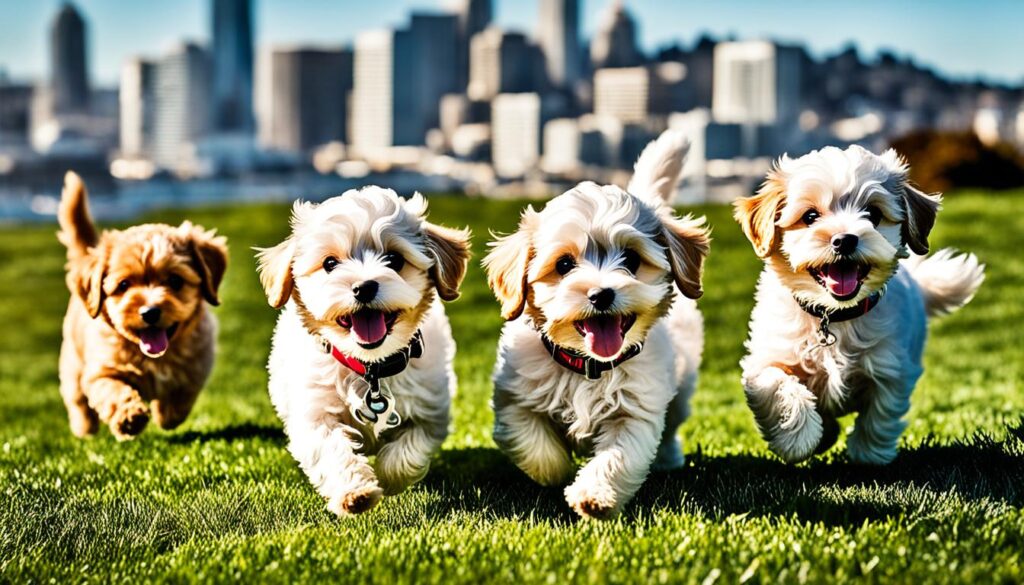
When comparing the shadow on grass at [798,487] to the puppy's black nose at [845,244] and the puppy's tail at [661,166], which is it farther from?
the puppy's tail at [661,166]

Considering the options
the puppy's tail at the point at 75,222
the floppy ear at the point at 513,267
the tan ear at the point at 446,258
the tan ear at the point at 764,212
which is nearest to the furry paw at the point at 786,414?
the tan ear at the point at 764,212

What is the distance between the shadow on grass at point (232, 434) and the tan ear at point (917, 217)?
426cm

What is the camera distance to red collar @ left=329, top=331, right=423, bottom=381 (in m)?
5.57

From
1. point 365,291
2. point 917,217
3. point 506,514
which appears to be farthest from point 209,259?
point 917,217

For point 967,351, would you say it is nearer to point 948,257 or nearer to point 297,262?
point 948,257

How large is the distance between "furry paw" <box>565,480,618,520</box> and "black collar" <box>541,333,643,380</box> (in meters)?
0.53

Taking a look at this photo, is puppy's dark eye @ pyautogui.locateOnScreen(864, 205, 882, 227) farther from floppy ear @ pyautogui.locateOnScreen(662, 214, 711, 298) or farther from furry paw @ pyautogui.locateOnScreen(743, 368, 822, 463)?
furry paw @ pyautogui.locateOnScreen(743, 368, 822, 463)

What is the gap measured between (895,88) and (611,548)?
683 feet

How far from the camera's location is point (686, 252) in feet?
17.8

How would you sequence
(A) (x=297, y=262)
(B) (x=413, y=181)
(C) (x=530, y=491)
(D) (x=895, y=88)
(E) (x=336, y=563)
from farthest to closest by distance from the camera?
(D) (x=895, y=88), (B) (x=413, y=181), (C) (x=530, y=491), (A) (x=297, y=262), (E) (x=336, y=563)

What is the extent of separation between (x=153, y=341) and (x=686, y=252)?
330 cm

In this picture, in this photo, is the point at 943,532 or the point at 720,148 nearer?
the point at 943,532

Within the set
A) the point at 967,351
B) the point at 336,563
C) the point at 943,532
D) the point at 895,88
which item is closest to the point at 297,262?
the point at 336,563

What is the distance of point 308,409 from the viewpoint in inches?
221
